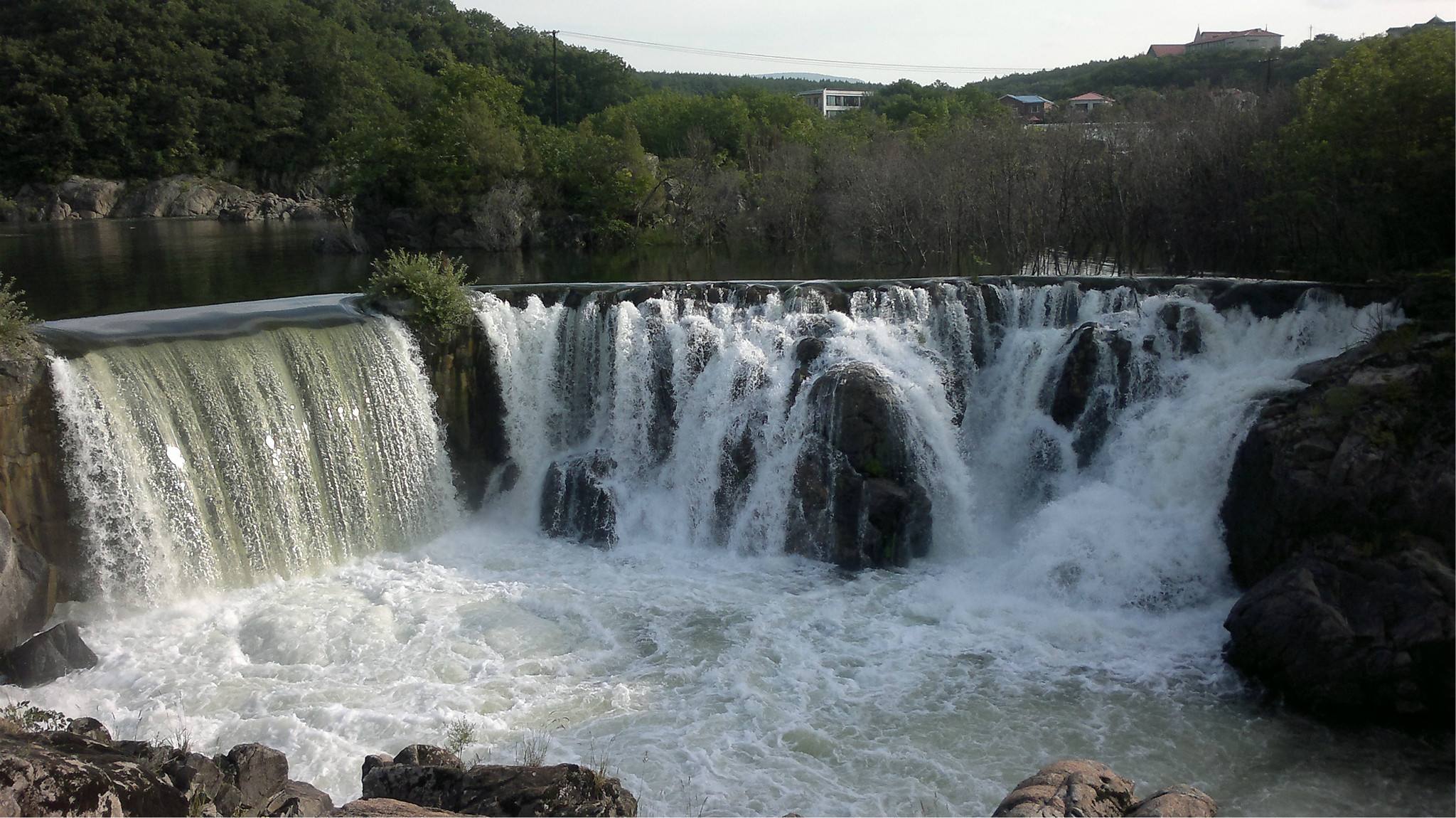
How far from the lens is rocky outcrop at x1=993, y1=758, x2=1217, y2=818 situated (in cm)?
711

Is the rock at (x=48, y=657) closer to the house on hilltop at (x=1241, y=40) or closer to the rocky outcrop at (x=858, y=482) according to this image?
the rocky outcrop at (x=858, y=482)

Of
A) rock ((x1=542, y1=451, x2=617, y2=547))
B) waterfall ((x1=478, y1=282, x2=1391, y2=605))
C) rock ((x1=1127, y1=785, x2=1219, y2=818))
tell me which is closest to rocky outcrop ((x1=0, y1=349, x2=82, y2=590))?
waterfall ((x1=478, y1=282, x2=1391, y2=605))

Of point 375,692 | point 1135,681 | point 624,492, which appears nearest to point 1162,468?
point 1135,681

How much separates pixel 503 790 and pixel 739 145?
3913 cm

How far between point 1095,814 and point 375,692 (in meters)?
7.19

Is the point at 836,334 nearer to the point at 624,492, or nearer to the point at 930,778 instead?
the point at 624,492

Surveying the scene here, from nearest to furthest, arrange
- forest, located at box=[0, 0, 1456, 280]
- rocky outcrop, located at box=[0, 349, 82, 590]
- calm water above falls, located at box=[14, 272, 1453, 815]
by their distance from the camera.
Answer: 1. calm water above falls, located at box=[14, 272, 1453, 815]
2. rocky outcrop, located at box=[0, 349, 82, 590]
3. forest, located at box=[0, 0, 1456, 280]

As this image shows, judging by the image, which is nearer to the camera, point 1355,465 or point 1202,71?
point 1355,465

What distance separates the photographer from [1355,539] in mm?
11406

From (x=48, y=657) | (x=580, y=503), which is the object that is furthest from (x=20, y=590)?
(x=580, y=503)

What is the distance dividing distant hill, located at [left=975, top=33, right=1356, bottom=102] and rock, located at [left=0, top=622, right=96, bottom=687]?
945 inches

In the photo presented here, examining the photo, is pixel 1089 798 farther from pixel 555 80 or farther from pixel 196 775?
pixel 555 80

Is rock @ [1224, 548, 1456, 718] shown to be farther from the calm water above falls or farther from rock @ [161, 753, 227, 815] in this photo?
rock @ [161, 753, 227, 815]

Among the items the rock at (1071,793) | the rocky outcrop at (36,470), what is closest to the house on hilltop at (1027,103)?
the rocky outcrop at (36,470)
